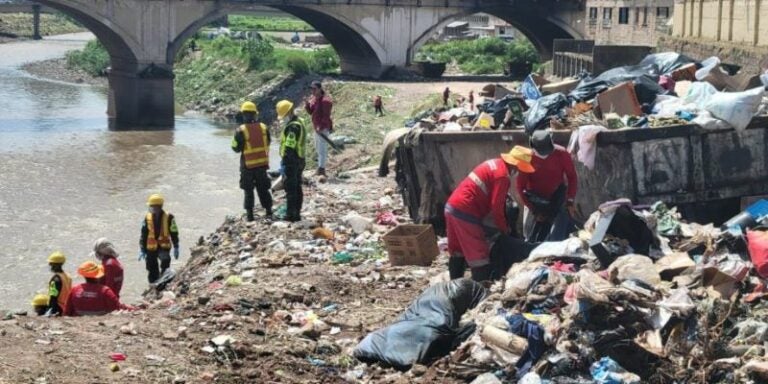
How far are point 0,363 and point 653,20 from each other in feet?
133

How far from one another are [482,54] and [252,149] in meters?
42.6

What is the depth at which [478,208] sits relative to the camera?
27.4ft

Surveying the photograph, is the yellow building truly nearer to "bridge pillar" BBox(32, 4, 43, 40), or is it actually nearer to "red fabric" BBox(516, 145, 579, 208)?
"red fabric" BBox(516, 145, 579, 208)

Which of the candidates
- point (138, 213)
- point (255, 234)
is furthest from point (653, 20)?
point (255, 234)

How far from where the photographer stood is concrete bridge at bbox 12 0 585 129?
134 feet

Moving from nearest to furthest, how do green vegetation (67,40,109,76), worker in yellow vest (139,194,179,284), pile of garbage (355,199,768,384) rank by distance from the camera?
pile of garbage (355,199,768,384) < worker in yellow vest (139,194,179,284) < green vegetation (67,40,109,76)

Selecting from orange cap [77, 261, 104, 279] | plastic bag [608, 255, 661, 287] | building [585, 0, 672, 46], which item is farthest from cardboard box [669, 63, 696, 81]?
building [585, 0, 672, 46]

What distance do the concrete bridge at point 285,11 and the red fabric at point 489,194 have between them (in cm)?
3021

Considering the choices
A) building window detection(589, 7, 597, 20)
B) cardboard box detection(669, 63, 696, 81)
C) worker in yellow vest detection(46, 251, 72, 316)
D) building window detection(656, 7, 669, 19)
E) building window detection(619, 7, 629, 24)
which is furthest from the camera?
building window detection(589, 7, 597, 20)

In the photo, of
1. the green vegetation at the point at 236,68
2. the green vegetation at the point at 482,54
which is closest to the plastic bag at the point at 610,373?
the green vegetation at the point at 236,68

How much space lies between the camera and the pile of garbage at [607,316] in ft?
21.7

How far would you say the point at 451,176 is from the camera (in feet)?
35.8

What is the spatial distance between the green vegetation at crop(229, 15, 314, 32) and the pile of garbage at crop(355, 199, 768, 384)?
73420mm

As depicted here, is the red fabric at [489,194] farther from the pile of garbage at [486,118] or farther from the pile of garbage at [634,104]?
the pile of garbage at [486,118]
